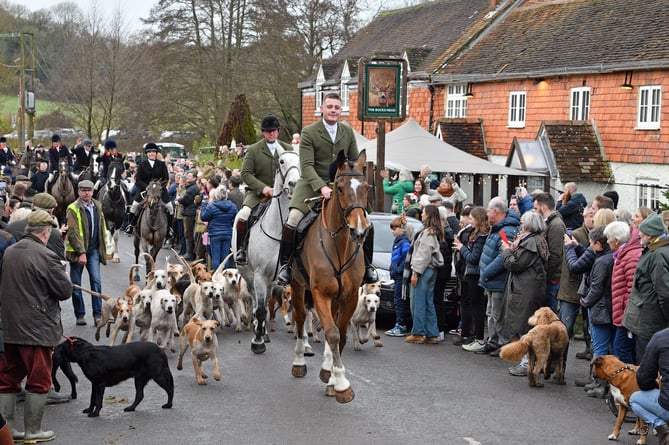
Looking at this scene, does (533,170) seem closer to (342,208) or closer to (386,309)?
(386,309)

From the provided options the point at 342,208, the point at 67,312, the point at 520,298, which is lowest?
the point at 67,312

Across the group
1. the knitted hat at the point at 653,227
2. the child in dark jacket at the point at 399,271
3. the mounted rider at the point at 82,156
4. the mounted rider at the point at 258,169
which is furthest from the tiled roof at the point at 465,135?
the knitted hat at the point at 653,227

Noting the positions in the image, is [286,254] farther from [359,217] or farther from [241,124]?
[241,124]

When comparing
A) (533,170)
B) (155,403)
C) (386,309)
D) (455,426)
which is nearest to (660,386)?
(455,426)

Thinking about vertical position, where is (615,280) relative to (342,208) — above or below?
below

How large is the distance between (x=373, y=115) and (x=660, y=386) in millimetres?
15074

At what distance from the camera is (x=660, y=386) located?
314 inches

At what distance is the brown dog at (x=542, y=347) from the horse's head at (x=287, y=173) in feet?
11.0

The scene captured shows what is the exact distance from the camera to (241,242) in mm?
13219

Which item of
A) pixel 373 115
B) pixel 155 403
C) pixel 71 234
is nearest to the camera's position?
pixel 155 403

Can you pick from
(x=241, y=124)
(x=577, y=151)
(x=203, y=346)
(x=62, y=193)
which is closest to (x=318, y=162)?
(x=203, y=346)

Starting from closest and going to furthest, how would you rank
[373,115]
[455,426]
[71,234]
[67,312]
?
[455,426]
[71,234]
[67,312]
[373,115]

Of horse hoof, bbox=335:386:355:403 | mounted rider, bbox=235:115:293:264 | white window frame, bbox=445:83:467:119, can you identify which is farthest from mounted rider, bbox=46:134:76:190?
horse hoof, bbox=335:386:355:403

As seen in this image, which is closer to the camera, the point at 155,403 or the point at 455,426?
the point at 455,426
